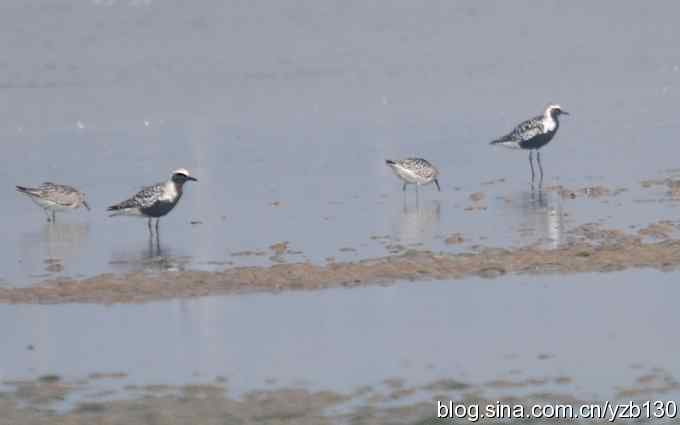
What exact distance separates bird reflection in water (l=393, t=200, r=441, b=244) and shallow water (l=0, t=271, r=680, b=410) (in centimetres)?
281

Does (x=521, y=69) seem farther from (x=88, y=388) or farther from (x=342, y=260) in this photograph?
(x=88, y=388)

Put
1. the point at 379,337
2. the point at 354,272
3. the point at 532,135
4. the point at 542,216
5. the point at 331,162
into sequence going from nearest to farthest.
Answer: the point at 379,337, the point at 354,272, the point at 542,216, the point at 532,135, the point at 331,162

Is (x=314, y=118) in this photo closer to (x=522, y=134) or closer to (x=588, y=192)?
(x=522, y=134)

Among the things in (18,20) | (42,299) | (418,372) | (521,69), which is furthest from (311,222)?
(18,20)

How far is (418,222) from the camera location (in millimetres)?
18719

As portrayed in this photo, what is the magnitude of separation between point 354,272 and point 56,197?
19.7 ft

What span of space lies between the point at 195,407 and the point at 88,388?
3.67 feet

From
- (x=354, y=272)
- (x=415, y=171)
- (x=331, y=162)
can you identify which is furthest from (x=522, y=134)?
(x=354, y=272)

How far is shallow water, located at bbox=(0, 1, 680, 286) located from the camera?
18.4 meters

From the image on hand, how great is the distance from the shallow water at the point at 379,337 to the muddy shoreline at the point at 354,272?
1.02 ft

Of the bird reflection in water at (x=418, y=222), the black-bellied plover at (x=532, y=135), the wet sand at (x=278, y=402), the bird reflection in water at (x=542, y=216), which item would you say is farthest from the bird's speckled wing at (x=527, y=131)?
the wet sand at (x=278, y=402)

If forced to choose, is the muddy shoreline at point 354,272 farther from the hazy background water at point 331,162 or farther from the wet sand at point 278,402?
the wet sand at point 278,402

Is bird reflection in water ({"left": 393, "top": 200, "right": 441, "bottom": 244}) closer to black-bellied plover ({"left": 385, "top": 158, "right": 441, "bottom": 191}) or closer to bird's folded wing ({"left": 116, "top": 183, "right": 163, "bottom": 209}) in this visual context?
black-bellied plover ({"left": 385, "top": 158, "right": 441, "bottom": 191})

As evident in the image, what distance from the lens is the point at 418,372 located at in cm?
1180
